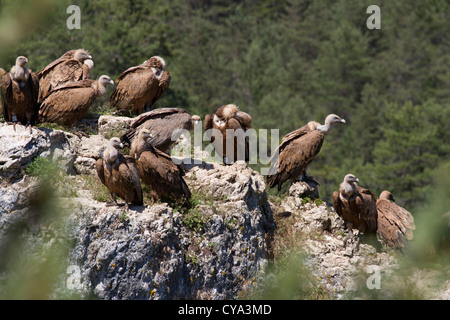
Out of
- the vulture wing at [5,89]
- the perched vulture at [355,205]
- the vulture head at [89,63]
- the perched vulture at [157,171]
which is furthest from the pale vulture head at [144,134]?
the vulture head at [89,63]

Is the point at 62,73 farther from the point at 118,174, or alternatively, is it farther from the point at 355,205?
the point at 355,205

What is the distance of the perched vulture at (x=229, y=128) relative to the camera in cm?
1148

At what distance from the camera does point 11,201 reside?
927 cm

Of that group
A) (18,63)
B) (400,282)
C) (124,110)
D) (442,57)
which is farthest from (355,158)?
(400,282)

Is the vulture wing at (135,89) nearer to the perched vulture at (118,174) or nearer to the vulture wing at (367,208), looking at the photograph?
the perched vulture at (118,174)

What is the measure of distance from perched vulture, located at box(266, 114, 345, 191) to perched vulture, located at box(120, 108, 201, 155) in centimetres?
195

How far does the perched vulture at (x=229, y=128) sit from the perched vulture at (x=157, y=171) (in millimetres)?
1627

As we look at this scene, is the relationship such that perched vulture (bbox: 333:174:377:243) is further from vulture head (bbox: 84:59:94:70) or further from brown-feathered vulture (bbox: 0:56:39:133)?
vulture head (bbox: 84:59:94:70)

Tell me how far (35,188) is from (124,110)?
4.01 m

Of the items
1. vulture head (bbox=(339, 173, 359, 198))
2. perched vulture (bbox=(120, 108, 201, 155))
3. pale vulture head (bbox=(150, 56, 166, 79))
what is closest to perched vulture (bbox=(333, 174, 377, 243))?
vulture head (bbox=(339, 173, 359, 198))

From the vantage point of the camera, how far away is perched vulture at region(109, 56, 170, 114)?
42.3ft

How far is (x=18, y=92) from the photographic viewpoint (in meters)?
10.1

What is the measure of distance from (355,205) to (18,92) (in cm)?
582

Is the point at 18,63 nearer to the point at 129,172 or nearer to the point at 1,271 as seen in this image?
the point at 129,172
